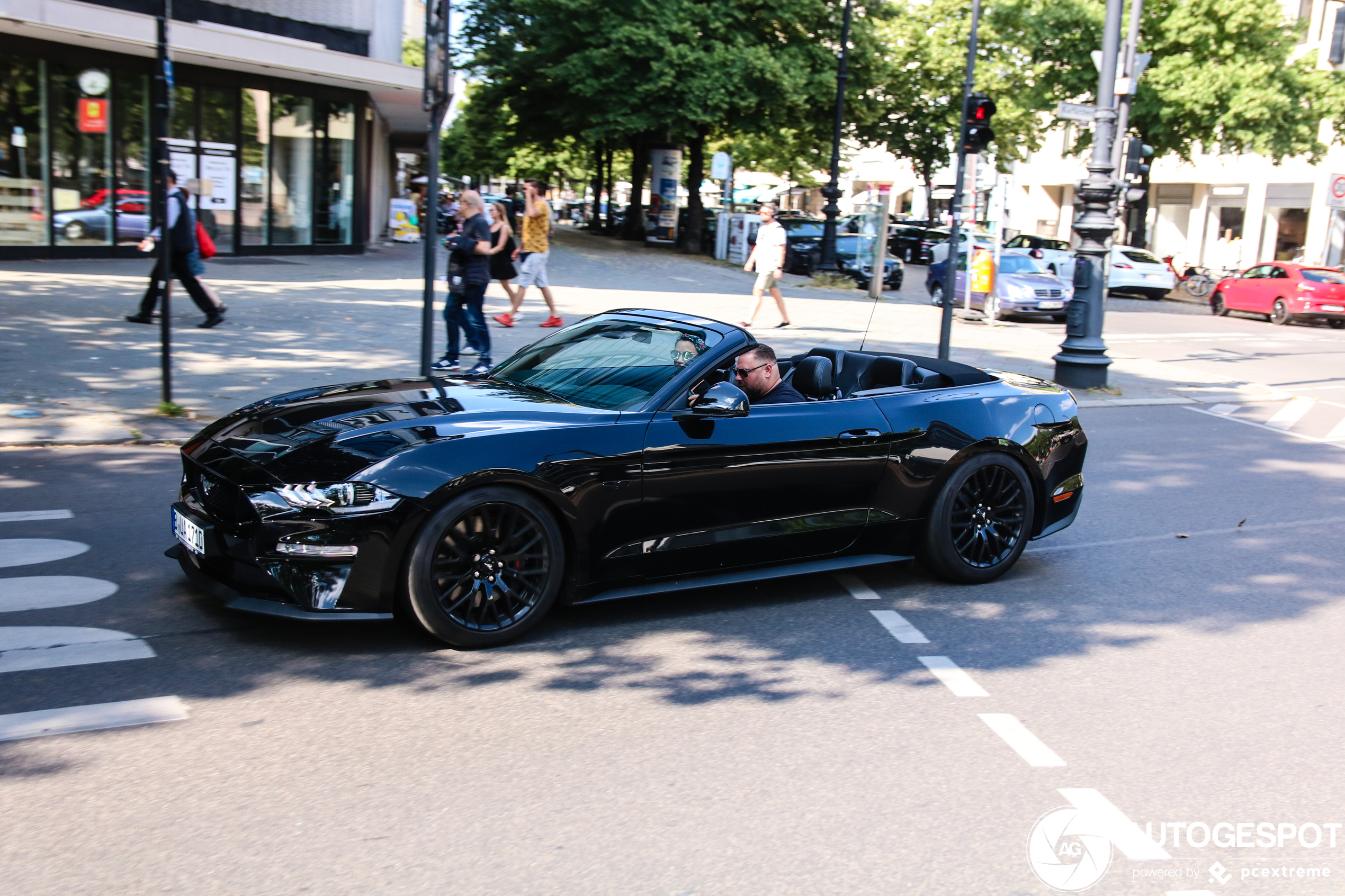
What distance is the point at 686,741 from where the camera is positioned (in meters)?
4.19

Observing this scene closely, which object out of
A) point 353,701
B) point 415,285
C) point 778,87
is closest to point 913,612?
point 353,701

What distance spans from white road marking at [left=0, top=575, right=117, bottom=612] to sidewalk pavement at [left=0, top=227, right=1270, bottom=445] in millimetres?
3357

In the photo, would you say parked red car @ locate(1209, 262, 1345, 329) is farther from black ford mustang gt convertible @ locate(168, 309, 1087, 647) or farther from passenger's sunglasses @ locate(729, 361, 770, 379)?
passenger's sunglasses @ locate(729, 361, 770, 379)

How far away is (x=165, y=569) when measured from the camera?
18.8 feet

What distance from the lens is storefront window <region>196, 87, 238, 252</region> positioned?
76.0 ft

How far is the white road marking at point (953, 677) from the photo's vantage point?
4805 millimetres

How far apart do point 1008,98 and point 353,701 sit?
39950 millimetres

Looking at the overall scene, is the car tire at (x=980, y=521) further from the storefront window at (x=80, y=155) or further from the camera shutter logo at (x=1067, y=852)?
the storefront window at (x=80, y=155)

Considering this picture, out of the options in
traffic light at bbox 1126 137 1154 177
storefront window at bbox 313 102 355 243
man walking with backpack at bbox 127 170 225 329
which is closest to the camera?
man walking with backpack at bbox 127 170 225 329

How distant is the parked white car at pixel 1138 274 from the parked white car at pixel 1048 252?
4.91 feet

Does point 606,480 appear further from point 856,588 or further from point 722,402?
point 856,588

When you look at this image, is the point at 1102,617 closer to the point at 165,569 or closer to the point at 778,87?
the point at 165,569

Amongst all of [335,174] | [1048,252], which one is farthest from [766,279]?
[1048,252]

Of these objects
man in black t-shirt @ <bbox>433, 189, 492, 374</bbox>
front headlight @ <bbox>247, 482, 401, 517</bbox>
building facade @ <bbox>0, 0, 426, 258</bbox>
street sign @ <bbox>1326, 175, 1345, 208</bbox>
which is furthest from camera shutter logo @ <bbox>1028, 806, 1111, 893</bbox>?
street sign @ <bbox>1326, 175, 1345, 208</bbox>
